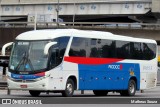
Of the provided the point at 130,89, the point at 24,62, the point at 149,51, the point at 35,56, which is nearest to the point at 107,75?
the point at 130,89

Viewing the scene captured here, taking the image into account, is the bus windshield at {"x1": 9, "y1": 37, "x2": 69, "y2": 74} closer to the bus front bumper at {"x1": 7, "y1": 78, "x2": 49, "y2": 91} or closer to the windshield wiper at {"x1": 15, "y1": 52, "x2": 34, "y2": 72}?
the windshield wiper at {"x1": 15, "y1": 52, "x2": 34, "y2": 72}

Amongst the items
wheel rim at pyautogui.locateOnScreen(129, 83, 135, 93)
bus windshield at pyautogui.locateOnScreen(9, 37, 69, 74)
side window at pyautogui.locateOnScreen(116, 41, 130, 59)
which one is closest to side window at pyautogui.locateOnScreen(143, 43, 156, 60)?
side window at pyautogui.locateOnScreen(116, 41, 130, 59)

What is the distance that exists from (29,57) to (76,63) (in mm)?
2632

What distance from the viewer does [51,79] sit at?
26203 millimetres

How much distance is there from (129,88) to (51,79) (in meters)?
6.72

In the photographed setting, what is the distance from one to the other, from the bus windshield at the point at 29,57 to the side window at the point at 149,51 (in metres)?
8.39

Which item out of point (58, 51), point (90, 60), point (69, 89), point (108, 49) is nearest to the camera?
point (58, 51)

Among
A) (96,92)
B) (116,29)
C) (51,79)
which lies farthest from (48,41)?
(116,29)

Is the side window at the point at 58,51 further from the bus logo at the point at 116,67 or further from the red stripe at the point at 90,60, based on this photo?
the bus logo at the point at 116,67

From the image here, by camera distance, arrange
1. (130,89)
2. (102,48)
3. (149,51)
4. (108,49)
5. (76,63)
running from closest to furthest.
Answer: (76,63) → (102,48) → (108,49) → (130,89) → (149,51)

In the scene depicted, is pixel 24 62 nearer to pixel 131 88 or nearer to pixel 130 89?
pixel 130 89

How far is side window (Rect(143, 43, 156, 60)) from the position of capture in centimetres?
3272

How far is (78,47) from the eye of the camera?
27672mm

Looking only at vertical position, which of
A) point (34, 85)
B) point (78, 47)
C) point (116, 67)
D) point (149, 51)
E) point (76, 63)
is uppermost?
point (78, 47)
